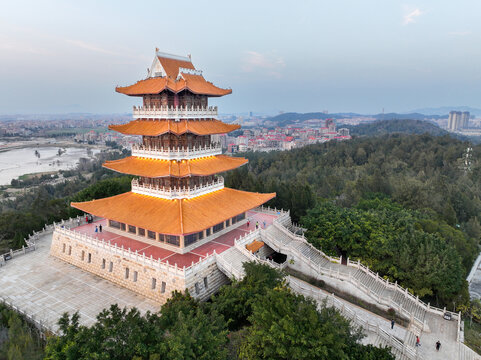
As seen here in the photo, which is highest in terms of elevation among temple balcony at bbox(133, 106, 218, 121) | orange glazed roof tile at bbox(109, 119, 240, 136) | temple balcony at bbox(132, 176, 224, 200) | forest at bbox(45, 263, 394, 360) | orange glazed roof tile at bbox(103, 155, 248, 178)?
temple balcony at bbox(133, 106, 218, 121)

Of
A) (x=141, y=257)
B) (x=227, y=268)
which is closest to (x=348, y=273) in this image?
(x=227, y=268)

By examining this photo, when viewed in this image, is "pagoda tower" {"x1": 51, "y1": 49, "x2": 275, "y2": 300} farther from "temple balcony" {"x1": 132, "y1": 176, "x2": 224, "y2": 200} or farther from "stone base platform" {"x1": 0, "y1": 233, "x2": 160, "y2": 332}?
"stone base platform" {"x1": 0, "y1": 233, "x2": 160, "y2": 332}

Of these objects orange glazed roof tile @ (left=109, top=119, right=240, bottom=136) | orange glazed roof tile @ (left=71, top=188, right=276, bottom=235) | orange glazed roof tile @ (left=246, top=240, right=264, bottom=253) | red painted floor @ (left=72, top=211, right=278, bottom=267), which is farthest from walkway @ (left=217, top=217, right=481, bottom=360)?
orange glazed roof tile @ (left=109, top=119, right=240, bottom=136)

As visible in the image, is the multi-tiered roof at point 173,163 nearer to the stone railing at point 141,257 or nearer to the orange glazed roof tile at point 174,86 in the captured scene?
the orange glazed roof tile at point 174,86

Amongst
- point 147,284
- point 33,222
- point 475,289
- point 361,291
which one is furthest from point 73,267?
point 475,289

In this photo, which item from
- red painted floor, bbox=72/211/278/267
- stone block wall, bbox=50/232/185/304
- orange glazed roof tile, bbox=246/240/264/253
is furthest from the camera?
orange glazed roof tile, bbox=246/240/264/253

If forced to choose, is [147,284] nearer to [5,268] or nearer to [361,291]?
[5,268]

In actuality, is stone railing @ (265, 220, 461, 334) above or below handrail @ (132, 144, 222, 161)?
below

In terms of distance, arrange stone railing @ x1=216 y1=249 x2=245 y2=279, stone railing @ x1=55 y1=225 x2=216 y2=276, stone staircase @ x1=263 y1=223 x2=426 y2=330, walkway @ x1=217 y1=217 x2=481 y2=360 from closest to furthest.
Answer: walkway @ x1=217 y1=217 x2=481 y2=360
stone railing @ x1=55 y1=225 x2=216 y2=276
stone railing @ x1=216 y1=249 x2=245 y2=279
stone staircase @ x1=263 y1=223 x2=426 y2=330

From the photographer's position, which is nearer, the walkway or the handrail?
the walkway
